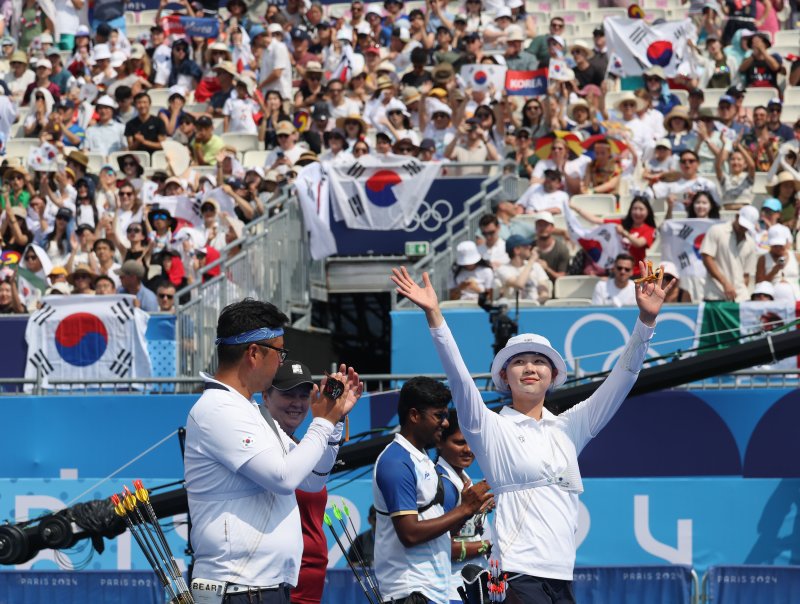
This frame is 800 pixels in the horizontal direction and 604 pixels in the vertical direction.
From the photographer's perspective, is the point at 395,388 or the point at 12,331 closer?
the point at 395,388

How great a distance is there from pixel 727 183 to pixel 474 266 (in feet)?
11.1

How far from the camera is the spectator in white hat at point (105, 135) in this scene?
2042 cm

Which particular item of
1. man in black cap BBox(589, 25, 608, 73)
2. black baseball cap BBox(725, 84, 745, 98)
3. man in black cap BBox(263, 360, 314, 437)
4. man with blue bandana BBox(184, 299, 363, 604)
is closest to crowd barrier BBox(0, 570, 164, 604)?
man in black cap BBox(263, 360, 314, 437)

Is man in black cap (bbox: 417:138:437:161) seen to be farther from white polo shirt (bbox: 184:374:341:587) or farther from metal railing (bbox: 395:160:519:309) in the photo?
white polo shirt (bbox: 184:374:341:587)

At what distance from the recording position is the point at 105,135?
20.5m

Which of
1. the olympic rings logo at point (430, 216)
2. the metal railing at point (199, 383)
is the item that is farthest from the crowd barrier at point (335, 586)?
the olympic rings logo at point (430, 216)

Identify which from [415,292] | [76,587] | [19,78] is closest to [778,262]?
[76,587]

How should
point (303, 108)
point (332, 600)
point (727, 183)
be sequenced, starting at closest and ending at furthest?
point (332, 600) < point (727, 183) < point (303, 108)

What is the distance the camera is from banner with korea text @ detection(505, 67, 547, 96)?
19031 mm

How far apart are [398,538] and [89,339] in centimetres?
838

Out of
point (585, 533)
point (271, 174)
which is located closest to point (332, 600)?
point (585, 533)

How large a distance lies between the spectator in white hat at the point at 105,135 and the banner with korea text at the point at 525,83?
5.15 metres

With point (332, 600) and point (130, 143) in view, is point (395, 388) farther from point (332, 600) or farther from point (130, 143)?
point (130, 143)

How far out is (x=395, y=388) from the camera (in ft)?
44.1
